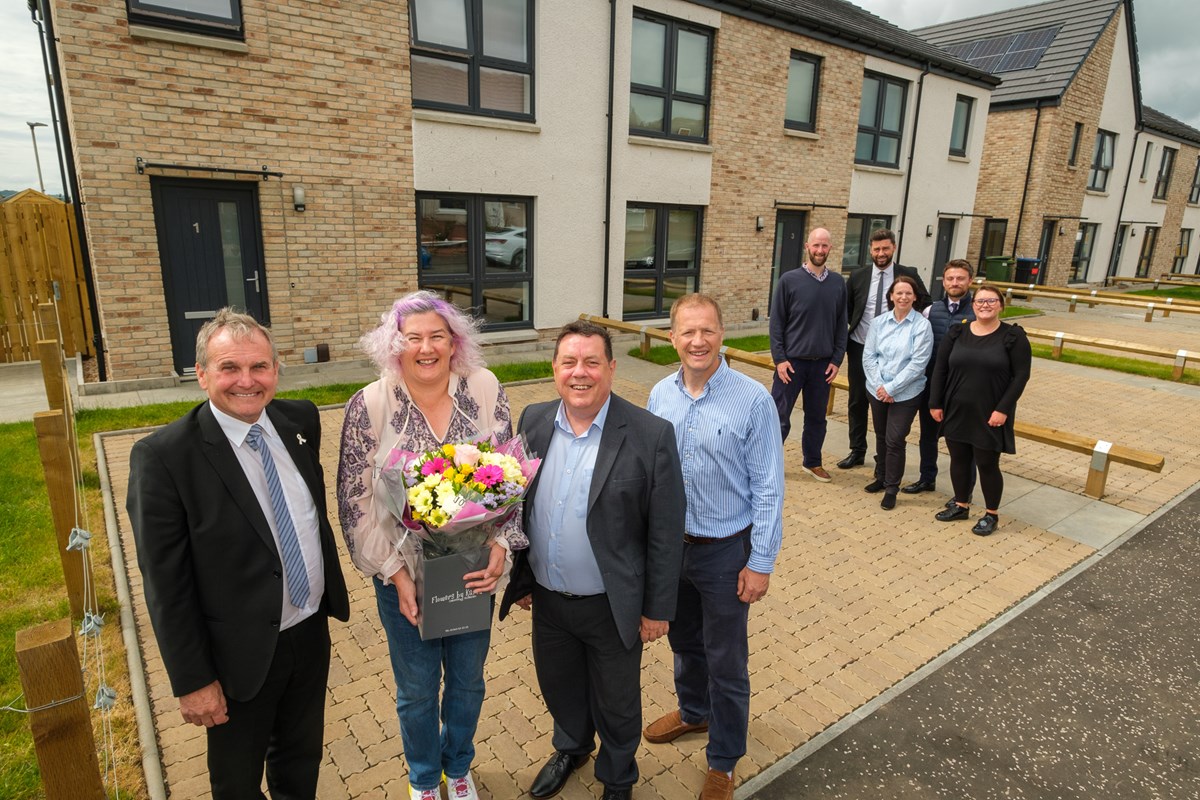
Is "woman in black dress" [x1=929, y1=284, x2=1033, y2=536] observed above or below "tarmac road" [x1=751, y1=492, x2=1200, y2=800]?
above

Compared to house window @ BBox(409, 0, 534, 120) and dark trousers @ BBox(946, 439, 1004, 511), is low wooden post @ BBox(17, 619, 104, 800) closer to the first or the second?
dark trousers @ BBox(946, 439, 1004, 511)

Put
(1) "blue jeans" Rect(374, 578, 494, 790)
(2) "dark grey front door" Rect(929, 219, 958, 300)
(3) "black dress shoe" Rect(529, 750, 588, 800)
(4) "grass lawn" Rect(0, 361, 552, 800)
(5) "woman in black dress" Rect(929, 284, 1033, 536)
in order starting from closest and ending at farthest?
(1) "blue jeans" Rect(374, 578, 494, 790)
(3) "black dress shoe" Rect(529, 750, 588, 800)
(4) "grass lawn" Rect(0, 361, 552, 800)
(5) "woman in black dress" Rect(929, 284, 1033, 536)
(2) "dark grey front door" Rect(929, 219, 958, 300)

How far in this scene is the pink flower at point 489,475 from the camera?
2293mm

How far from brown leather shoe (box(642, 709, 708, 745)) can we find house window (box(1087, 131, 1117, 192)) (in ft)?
97.6

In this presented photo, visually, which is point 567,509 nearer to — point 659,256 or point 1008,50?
point 659,256

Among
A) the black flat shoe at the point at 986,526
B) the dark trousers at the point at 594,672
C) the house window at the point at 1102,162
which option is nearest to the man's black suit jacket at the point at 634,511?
the dark trousers at the point at 594,672

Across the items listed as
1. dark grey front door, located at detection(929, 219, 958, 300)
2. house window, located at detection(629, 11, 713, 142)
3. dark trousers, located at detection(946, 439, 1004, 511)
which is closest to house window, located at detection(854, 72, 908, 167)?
dark grey front door, located at detection(929, 219, 958, 300)

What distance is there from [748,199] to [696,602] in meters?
12.5

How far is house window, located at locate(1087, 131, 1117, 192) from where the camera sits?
25.6 m

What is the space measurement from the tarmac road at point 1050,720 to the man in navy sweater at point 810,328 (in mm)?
2616

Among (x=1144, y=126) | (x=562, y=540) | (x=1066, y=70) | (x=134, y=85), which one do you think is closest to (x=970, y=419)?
(x=562, y=540)

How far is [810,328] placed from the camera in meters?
6.35

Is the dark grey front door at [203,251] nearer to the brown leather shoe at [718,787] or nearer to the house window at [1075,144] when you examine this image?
the brown leather shoe at [718,787]

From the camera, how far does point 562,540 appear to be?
8.69 feet
